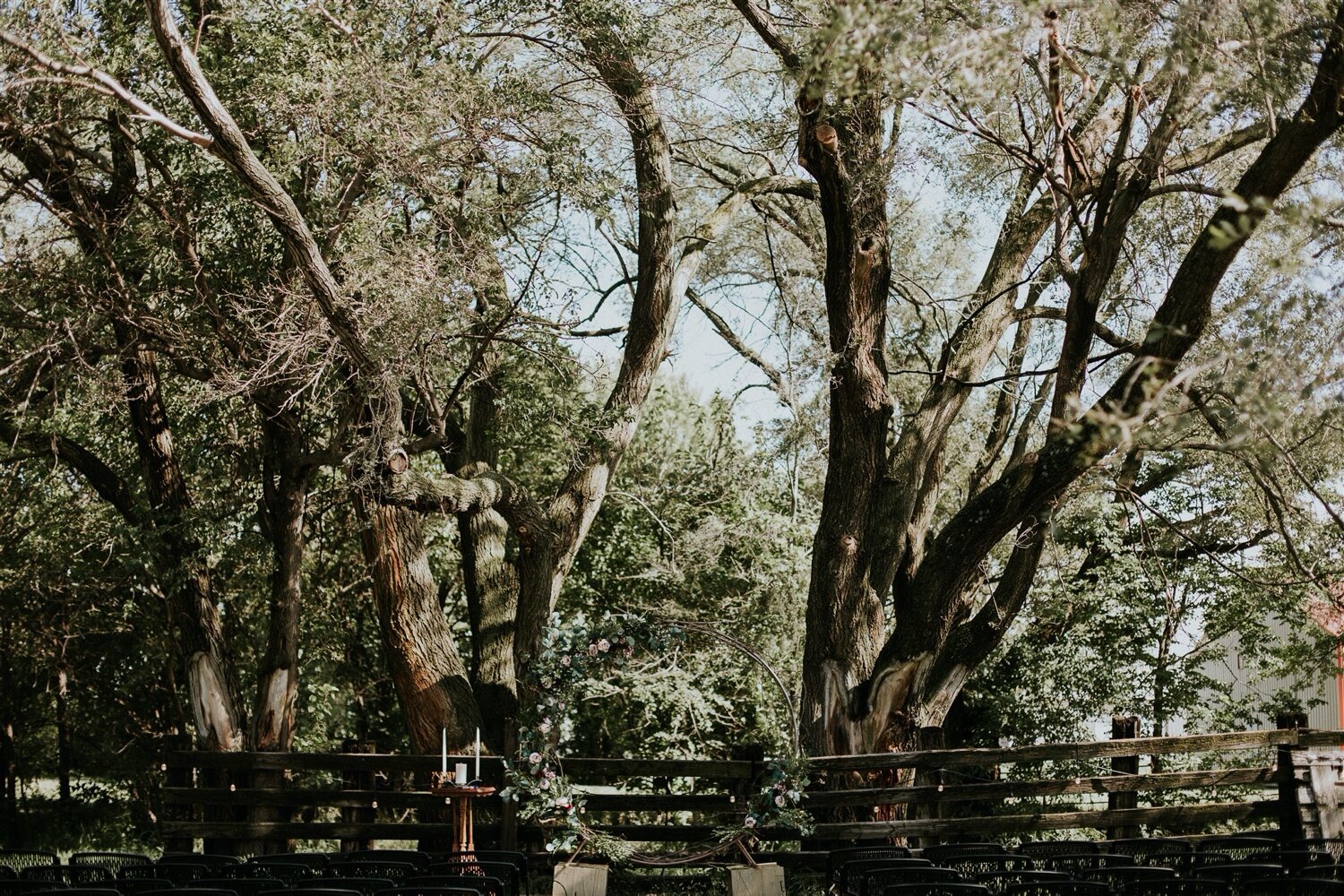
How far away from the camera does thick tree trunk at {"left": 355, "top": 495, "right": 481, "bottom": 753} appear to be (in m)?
11.9

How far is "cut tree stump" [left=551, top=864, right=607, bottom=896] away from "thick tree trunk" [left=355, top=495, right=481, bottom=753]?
240 centimetres

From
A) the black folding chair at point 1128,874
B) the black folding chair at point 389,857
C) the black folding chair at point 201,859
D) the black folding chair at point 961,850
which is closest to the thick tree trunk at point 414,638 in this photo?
the black folding chair at point 201,859

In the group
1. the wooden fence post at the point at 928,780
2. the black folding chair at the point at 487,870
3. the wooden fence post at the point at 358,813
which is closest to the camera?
the black folding chair at the point at 487,870

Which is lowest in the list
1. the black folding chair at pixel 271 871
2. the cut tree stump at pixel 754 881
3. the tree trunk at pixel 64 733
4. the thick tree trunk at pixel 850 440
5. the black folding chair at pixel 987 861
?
the cut tree stump at pixel 754 881

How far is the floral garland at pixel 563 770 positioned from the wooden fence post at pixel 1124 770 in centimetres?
263

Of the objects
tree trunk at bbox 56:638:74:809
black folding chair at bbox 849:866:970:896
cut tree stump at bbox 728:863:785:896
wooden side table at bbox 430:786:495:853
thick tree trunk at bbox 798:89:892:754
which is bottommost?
cut tree stump at bbox 728:863:785:896

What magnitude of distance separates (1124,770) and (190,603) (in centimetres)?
864

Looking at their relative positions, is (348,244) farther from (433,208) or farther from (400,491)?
(400,491)

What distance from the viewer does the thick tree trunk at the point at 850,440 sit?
11336 millimetres

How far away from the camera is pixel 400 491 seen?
1021cm

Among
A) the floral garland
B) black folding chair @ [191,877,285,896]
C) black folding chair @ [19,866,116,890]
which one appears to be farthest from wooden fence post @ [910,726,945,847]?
black folding chair @ [19,866,116,890]

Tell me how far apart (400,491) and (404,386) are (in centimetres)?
223

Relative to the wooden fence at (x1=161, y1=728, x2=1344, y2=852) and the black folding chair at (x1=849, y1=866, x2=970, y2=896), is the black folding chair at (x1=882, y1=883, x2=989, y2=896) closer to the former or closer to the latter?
the black folding chair at (x1=849, y1=866, x2=970, y2=896)

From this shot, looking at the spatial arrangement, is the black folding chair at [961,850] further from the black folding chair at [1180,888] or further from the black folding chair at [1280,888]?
the black folding chair at [1280,888]
